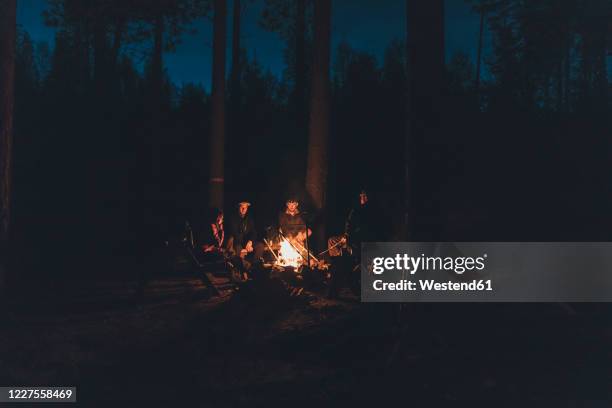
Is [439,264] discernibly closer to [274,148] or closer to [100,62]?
[274,148]

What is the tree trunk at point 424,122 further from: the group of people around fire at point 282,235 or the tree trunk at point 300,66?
the tree trunk at point 300,66

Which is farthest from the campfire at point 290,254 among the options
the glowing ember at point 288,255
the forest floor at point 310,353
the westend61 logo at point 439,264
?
the forest floor at point 310,353

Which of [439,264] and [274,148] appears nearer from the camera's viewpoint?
[439,264]

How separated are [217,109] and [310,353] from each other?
27.3 feet

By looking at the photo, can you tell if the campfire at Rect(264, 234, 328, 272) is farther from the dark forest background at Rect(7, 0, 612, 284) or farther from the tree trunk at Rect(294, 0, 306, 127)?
the tree trunk at Rect(294, 0, 306, 127)

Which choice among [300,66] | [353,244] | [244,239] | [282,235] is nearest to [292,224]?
[282,235]

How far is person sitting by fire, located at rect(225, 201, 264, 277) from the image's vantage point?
10969 mm

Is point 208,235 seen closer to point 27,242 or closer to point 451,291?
point 451,291

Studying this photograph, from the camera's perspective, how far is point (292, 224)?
36.2 feet

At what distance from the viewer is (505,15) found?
1809 cm

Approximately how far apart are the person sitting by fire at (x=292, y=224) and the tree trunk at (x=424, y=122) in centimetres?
503

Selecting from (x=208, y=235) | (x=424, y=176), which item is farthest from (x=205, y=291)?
(x=424, y=176)

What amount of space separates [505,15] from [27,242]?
17001 mm

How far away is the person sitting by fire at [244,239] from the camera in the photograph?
10969mm
